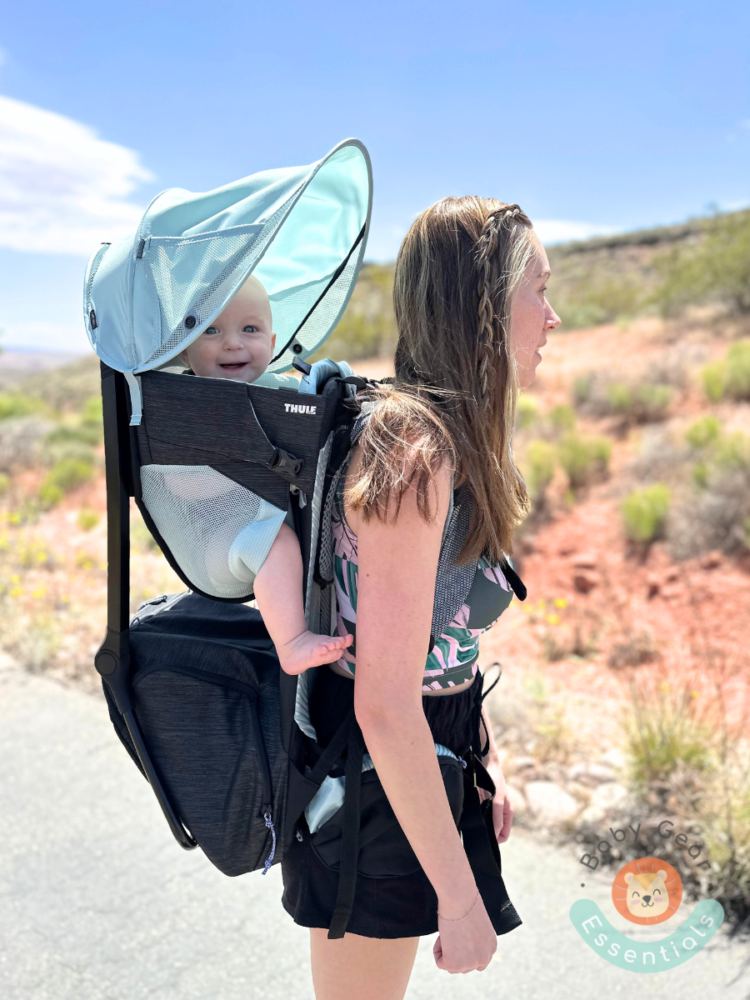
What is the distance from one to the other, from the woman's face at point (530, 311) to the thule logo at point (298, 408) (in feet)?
1.27

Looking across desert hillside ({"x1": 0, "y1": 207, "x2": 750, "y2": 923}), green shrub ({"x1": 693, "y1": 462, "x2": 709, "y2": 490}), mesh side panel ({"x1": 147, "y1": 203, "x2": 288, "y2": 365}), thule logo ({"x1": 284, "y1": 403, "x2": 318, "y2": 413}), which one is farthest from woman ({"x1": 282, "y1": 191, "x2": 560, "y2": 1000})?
green shrub ({"x1": 693, "y1": 462, "x2": 709, "y2": 490})

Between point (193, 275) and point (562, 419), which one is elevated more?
point (193, 275)

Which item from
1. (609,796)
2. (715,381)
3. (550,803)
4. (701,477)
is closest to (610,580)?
(701,477)

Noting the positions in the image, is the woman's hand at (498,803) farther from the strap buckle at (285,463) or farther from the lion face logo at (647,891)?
the lion face logo at (647,891)

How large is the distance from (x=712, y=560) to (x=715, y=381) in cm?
432

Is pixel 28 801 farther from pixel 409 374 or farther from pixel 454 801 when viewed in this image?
pixel 409 374

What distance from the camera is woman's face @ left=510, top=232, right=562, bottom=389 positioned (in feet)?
4.88

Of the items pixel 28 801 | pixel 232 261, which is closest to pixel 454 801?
pixel 232 261

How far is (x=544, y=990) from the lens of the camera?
2553 millimetres

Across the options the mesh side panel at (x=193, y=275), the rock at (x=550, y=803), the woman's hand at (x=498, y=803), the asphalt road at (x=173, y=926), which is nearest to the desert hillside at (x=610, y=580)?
the rock at (x=550, y=803)

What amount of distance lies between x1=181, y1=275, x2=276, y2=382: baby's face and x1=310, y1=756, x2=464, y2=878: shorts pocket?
2.91 feet

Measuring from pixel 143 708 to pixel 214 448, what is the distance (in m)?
0.50

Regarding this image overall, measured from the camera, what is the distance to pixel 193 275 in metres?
1.47

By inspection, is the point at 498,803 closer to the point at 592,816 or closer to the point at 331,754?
the point at 331,754
